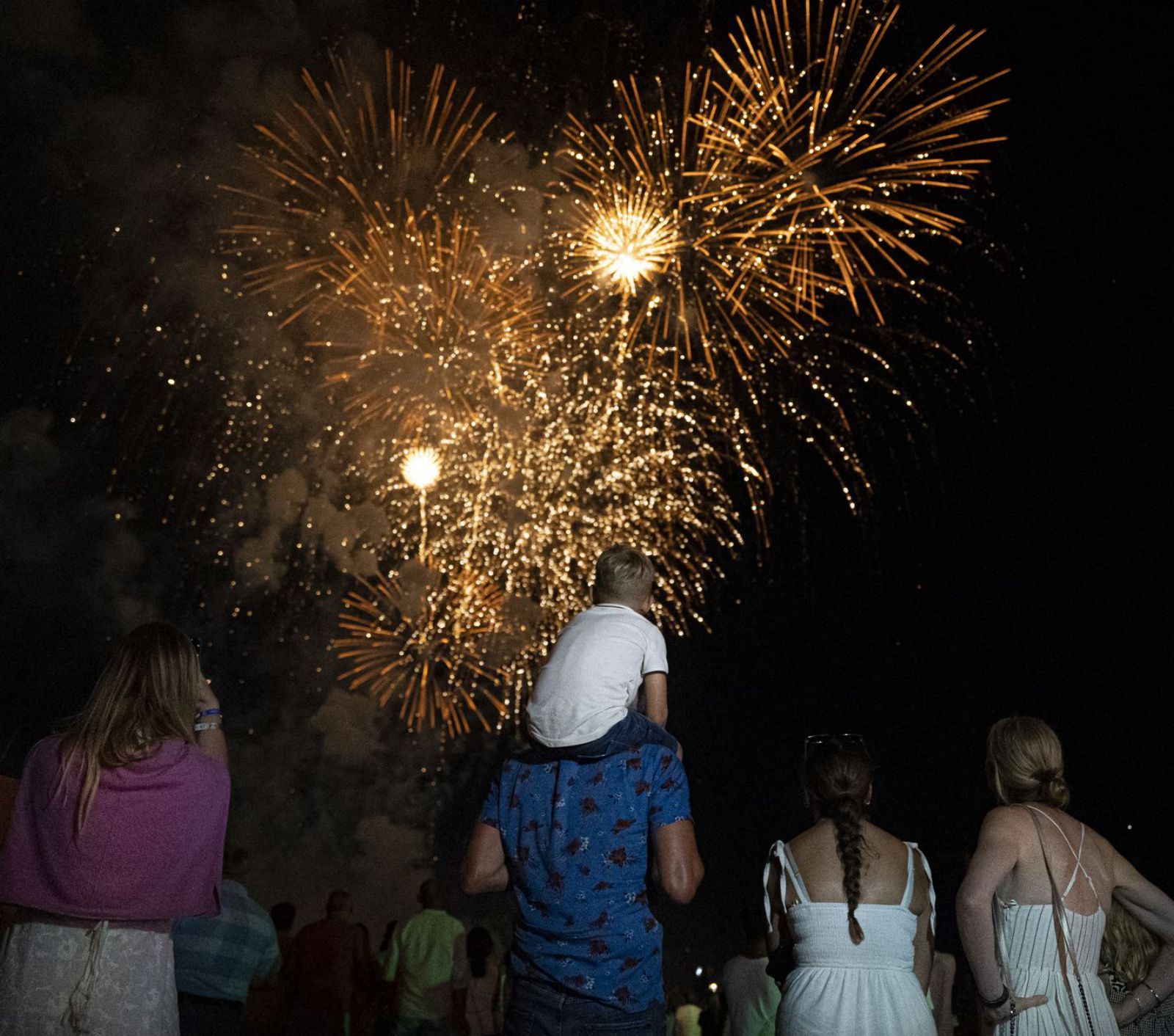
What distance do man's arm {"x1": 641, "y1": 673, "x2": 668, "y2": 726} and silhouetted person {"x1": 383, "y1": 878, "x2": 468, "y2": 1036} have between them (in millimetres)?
4890

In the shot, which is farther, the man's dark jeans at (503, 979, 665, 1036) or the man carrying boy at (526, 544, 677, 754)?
the man carrying boy at (526, 544, 677, 754)

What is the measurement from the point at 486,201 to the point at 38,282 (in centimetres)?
1406

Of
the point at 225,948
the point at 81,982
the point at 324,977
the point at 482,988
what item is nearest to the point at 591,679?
the point at 81,982

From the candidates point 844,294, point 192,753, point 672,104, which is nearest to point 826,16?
point 672,104

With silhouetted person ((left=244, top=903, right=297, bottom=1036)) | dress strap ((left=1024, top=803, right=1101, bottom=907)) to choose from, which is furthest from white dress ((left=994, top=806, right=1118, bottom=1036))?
silhouetted person ((left=244, top=903, right=297, bottom=1036))

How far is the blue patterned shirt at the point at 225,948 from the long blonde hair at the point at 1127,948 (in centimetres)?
324

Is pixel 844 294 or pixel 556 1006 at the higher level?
pixel 844 294

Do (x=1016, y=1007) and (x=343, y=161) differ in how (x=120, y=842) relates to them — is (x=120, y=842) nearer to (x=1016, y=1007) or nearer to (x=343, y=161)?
(x=1016, y=1007)

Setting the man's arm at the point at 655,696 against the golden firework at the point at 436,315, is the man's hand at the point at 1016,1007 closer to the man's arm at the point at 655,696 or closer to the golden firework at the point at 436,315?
the man's arm at the point at 655,696

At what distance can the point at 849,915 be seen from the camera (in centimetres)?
344

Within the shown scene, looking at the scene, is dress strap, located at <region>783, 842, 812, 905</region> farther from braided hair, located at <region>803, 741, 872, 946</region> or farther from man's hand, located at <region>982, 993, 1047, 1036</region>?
man's hand, located at <region>982, 993, 1047, 1036</region>

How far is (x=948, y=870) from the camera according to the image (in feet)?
80.0

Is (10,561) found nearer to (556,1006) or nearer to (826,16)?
(826,16)

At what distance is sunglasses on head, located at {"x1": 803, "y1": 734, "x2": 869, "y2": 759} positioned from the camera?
3725 mm
